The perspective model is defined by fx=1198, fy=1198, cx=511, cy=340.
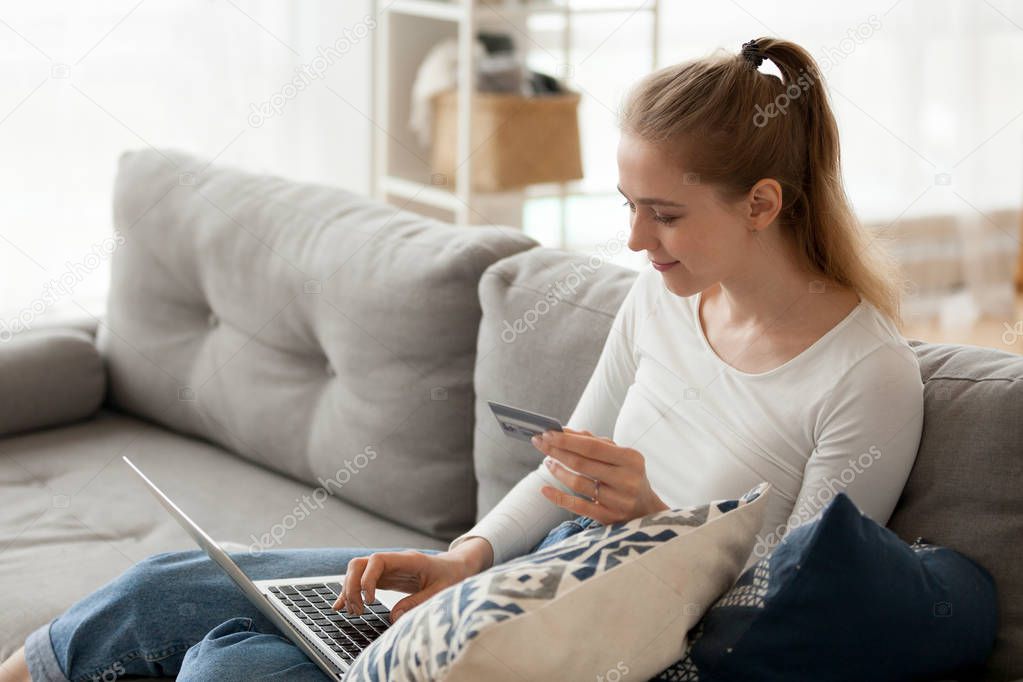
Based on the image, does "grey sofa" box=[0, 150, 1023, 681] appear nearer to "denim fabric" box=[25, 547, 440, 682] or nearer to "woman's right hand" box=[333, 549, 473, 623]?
"denim fabric" box=[25, 547, 440, 682]

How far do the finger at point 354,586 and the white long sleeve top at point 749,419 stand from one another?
179 millimetres

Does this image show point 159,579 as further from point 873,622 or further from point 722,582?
point 873,622

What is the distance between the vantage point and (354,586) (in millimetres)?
1254

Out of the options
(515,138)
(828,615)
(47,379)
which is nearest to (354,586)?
(828,615)

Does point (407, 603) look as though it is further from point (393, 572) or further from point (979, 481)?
point (979, 481)

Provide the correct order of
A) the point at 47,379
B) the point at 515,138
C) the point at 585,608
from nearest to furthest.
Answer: the point at 585,608, the point at 47,379, the point at 515,138

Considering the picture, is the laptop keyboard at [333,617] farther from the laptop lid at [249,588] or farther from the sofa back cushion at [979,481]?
the sofa back cushion at [979,481]

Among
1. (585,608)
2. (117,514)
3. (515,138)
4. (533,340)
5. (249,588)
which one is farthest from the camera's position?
(515,138)

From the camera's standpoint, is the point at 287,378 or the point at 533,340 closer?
the point at 533,340

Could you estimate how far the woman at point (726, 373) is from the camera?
1206 mm

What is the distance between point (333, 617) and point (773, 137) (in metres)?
0.70

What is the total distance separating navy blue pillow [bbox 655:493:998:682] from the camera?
37.9 inches

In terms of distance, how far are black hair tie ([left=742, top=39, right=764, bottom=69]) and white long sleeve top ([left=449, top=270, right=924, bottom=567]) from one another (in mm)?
275

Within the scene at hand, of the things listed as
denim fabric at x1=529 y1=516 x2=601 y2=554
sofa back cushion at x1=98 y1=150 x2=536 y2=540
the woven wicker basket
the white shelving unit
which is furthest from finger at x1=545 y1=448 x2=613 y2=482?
the white shelving unit
